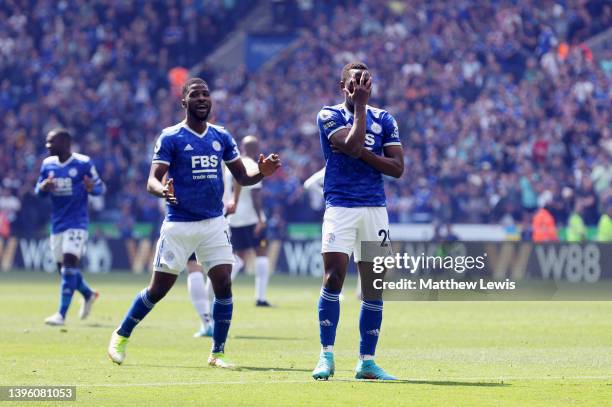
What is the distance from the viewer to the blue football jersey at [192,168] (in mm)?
12695

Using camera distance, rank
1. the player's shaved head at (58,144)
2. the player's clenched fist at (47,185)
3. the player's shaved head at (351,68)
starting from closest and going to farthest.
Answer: the player's shaved head at (351,68), the player's clenched fist at (47,185), the player's shaved head at (58,144)

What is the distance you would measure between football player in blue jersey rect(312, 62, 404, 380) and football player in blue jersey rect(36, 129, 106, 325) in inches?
298

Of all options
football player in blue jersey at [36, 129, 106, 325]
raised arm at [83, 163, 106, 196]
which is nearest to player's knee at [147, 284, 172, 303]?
raised arm at [83, 163, 106, 196]

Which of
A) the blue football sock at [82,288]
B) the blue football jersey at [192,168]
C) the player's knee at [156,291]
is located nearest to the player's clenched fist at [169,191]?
the blue football jersey at [192,168]

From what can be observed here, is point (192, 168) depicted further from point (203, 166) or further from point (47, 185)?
point (47, 185)

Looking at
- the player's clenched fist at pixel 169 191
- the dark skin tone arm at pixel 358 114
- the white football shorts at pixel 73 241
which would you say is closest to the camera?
the dark skin tone arm at pixel 358 114

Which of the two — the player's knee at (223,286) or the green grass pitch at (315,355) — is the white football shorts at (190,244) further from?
the green grass pitch at (315,355)

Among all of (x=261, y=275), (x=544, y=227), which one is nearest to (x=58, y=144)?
(x=261, y=275)

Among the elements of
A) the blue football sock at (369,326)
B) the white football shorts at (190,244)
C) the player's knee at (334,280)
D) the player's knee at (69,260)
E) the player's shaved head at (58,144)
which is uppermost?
the player's shaved head at (58,144)

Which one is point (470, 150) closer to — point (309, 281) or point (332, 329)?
point (309, 281)

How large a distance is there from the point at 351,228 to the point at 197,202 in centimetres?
184

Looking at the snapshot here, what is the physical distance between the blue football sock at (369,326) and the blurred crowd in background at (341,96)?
21121 mm

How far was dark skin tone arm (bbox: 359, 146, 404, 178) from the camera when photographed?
1148 centimetres

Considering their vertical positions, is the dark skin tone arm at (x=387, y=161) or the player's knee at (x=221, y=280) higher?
the dark skin tone arm at (x=387, y=161)
